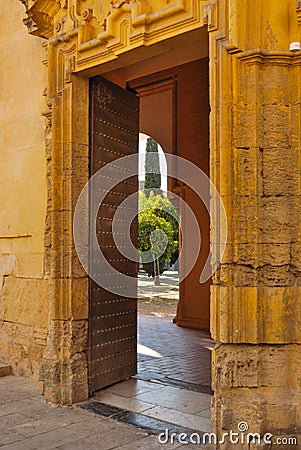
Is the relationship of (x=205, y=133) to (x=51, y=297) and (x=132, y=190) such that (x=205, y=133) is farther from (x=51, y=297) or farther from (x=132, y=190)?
(x=51, y=297)

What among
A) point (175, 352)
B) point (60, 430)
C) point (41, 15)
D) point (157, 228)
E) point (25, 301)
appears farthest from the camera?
point (157, 228)

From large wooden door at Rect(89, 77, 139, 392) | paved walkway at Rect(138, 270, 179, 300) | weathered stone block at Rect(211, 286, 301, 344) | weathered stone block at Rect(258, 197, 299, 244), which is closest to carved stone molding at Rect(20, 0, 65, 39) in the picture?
large wooden door at Rect(89, 77, 139, 392)

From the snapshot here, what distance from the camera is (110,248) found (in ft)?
17.0

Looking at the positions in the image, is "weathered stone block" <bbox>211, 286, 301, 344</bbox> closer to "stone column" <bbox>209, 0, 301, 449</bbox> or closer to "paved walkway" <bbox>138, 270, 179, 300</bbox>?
"stone column" <bbox>209, 0, 301, 449</bbox>

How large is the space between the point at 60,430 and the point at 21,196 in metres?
2.63

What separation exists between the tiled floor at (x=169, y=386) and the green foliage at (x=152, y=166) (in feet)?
68.2

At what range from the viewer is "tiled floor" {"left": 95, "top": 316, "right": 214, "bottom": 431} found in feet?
14.1

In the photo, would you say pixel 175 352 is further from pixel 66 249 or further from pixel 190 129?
pixel 190 129

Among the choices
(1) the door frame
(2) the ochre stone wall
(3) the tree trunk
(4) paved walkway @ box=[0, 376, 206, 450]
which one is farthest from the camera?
(3) the tree trunk

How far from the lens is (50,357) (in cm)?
477


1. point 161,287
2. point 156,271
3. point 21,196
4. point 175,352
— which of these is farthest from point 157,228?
point 21,196

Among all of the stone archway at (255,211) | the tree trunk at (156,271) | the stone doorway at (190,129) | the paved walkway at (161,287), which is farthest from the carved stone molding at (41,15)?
the tree trunk at (156,271)

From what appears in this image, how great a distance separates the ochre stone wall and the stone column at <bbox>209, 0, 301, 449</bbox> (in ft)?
7.93

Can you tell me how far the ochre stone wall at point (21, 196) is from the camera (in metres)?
5.43
